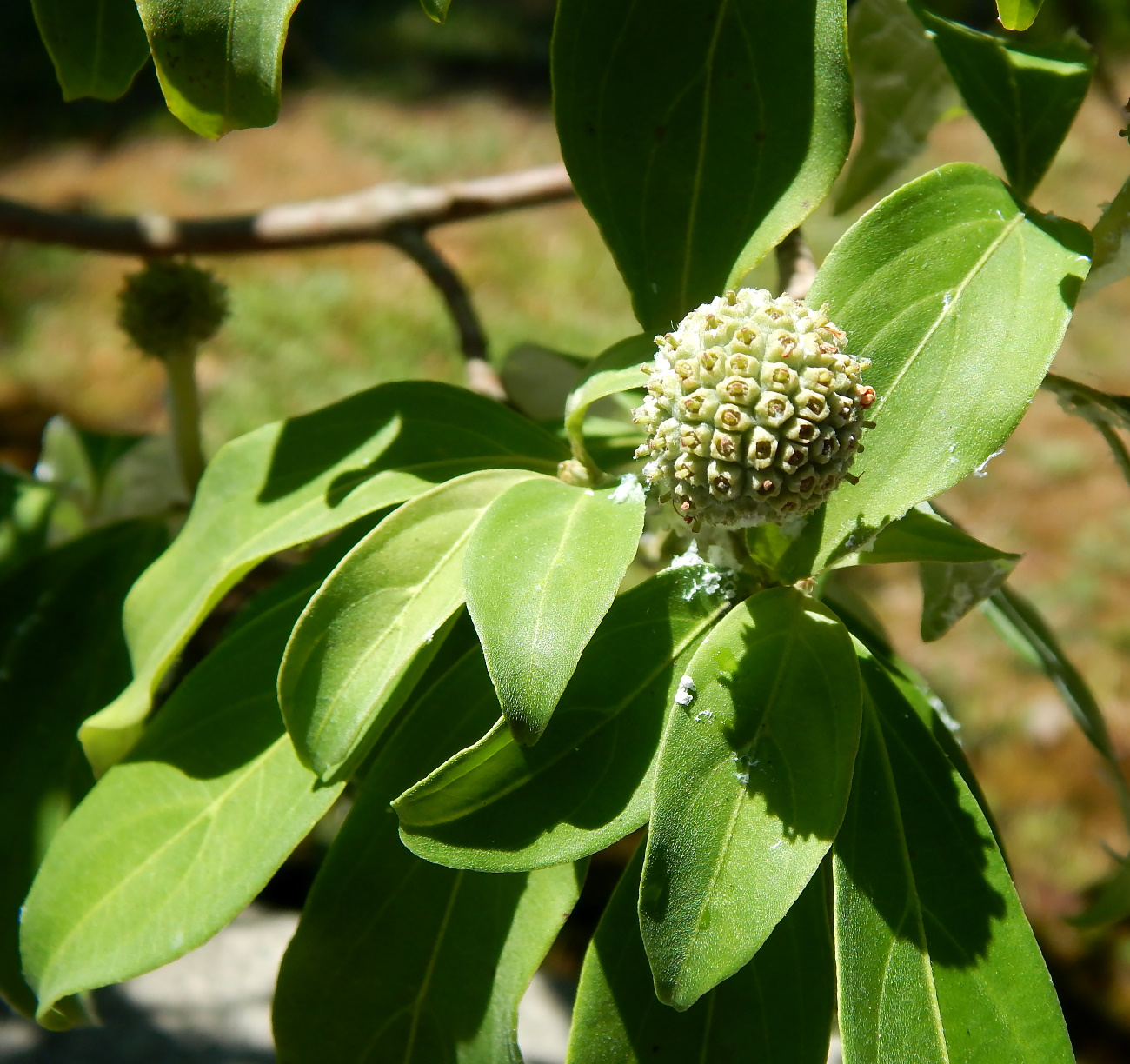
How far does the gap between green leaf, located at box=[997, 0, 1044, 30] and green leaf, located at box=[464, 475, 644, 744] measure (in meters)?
0.34

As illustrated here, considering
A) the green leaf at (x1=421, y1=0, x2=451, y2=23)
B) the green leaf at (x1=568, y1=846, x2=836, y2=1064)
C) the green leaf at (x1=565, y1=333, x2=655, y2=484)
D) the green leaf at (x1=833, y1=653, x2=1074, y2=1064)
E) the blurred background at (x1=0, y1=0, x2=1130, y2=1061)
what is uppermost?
the green leaf at (x1=421, y1=0, x2=451, y2=23)

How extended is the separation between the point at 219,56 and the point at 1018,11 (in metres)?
0.46

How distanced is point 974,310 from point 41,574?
83 centimetres

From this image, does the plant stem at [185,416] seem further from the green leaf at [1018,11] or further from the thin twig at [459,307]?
the green leaf at [1018,11]

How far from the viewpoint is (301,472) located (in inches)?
31.5

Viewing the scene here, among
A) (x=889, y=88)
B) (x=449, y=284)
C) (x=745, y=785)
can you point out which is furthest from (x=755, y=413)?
(x=449, y=284)

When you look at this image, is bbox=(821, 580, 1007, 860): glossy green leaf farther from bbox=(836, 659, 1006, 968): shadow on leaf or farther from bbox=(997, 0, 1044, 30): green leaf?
bbox=(997, 0, 1044, 30): green leaf

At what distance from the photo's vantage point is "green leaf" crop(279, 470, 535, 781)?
633 mm

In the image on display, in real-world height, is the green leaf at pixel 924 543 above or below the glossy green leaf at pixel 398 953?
above

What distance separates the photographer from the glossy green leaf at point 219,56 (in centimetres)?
63

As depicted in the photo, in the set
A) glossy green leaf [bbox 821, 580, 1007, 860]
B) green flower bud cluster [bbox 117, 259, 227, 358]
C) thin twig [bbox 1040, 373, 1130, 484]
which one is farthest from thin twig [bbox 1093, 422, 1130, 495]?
green flower bud cluster [bbox 117, 259, 227, 358]

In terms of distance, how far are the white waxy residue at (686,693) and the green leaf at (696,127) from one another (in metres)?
0.24

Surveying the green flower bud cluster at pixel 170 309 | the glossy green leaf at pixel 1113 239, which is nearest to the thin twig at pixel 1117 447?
the glossy green leaf at pixel 1113 239

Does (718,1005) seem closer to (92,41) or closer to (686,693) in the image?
(686,693)
